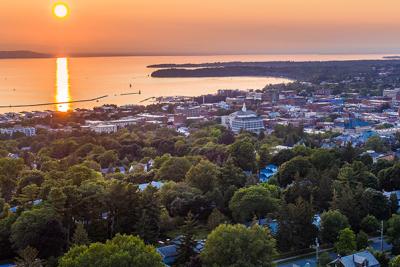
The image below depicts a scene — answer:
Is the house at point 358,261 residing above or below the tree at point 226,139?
above

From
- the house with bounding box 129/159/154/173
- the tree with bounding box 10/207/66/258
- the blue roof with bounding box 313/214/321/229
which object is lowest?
the house with bounding box 129/159/154/173

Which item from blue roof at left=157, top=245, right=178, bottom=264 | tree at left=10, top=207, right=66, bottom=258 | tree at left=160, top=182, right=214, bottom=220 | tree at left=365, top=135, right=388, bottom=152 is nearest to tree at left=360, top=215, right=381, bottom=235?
tree at left=160, top=182, right=214, bottom=220

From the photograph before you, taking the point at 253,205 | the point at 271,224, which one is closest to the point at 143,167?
the point at 253,205

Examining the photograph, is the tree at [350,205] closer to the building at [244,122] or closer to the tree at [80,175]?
the tree at [80,175]

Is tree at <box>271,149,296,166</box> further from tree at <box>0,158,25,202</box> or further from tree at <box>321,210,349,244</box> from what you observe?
tree at <box>0,158,25,202</box>

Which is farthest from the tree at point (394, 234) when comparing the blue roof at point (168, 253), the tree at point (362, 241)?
the blue roof at point (168, 253)

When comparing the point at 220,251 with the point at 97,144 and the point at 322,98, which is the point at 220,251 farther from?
the point at 322,98
